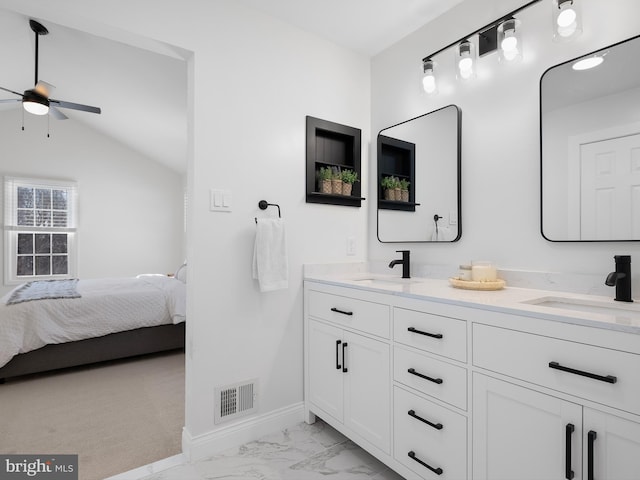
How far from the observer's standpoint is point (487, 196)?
1.82 m

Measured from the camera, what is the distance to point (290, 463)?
5.64 ft

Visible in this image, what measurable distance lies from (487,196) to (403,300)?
0.79 m

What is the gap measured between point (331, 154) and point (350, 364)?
1.37 m

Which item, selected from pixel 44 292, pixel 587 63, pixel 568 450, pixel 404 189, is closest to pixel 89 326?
pixel 44 292

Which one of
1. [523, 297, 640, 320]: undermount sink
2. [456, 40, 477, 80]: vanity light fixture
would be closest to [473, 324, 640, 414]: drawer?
[523, 297, 640, 320]: undermount sink

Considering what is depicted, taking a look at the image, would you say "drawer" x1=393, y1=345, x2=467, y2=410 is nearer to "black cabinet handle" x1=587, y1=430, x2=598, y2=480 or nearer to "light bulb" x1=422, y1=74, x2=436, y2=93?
"black cabinet handle" x1=587, y1=430, x2=598, y2=480

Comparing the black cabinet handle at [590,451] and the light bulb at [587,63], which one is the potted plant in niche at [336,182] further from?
the black cabinet handle at [590,451]

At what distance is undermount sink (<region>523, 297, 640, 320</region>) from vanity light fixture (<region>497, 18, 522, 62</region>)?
1.16 metres

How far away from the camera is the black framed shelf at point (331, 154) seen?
2.19 m

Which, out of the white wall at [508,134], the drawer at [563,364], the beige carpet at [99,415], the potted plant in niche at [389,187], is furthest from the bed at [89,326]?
the drawer at [563,364]

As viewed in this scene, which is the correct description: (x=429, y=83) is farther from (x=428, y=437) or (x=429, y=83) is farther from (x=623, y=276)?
(x=428, y=437)

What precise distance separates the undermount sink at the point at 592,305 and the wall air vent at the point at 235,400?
4.89ft

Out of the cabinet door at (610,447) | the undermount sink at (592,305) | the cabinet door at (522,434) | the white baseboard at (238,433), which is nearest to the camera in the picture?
the cabinet door at (610,447)

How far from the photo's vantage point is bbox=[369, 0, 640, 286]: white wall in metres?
1.46
